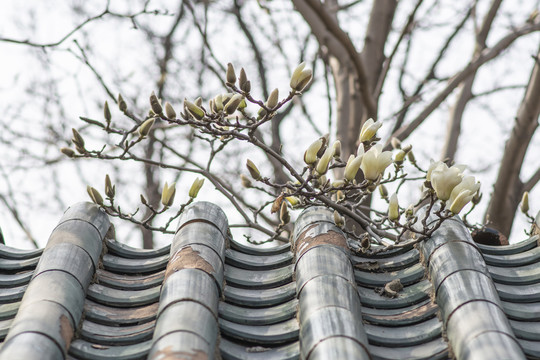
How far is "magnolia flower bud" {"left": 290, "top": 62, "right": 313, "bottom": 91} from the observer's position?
2.75 m

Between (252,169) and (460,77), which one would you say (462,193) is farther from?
(460,77)

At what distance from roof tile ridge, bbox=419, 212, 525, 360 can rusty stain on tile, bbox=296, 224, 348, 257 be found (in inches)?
12.6

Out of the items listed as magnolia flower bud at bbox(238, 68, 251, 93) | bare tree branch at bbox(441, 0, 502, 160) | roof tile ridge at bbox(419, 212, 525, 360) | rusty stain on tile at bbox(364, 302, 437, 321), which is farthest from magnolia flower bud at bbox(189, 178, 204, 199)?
bare tree branch at bbox(441, 0, 502, 160)

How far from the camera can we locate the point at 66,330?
2.20 meters

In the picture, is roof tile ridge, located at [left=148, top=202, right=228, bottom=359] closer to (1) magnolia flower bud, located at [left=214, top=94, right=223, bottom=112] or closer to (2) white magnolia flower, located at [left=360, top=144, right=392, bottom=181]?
(1) magnolia flower bud, located at [left=214, top=94, right=223, bottom=112]

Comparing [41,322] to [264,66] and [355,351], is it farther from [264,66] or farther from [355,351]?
[264,66]

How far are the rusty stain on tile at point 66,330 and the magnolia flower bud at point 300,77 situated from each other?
1.23m

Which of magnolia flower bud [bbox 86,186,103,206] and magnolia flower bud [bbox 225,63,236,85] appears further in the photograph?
magnolia flower bud [bbox 86,186,103,206]

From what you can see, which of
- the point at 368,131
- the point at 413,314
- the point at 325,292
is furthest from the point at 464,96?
the point at 325,292

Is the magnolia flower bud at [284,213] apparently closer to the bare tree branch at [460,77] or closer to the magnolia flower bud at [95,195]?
the magnolia flower bud at [95,195]

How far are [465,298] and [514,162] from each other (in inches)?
156

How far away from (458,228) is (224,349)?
1.05m

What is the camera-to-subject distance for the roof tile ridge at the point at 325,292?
2.04 metres

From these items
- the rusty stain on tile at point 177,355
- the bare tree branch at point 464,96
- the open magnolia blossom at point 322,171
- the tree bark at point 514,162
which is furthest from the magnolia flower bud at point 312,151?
the bare tree branch at point 464,96
